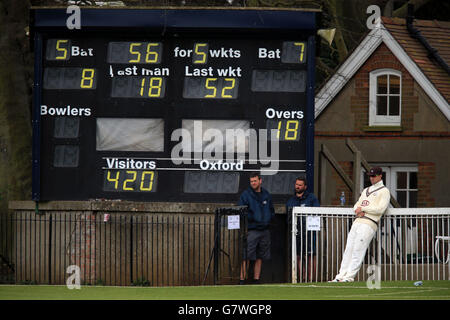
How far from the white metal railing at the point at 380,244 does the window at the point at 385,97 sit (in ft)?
30.2

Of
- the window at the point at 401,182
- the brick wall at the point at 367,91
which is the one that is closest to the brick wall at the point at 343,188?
the window at the point at 401,182

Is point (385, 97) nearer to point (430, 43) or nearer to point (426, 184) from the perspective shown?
point (430, 43)

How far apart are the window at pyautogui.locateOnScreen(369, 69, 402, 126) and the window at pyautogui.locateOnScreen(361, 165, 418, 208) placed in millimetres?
1128

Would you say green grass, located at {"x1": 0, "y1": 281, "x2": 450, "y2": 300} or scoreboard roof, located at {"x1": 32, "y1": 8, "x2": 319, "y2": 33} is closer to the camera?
green grass, located at {"x1": 0, "y1": 281, "x2": 450, "y2": 300}

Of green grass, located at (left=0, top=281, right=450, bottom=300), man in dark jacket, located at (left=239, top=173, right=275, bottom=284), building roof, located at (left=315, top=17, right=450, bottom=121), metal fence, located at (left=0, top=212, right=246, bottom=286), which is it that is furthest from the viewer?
building roof, located at (left=315, top=17, right=450, bottom=121)

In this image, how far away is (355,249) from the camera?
18.7m

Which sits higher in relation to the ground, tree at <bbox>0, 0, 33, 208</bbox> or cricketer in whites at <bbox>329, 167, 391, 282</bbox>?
tree at <bbox>0, 0, 33, 208</bbox>

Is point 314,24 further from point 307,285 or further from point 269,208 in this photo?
point 307,285

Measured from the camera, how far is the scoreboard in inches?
798

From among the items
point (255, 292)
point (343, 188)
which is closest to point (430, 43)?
point (343, 188)

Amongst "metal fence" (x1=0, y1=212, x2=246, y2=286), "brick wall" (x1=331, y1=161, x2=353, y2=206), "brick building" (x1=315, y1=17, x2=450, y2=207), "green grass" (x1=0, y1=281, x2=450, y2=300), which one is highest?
"brick building" (x1=315, y1=17, x2=450, y2=207)

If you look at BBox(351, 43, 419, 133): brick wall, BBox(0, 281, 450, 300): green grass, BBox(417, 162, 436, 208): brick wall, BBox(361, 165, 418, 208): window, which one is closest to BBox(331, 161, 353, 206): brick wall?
BBox(361, 165, 418, 208): window

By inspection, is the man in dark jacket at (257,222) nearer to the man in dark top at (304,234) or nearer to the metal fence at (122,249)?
the man in dark top at (304,234)

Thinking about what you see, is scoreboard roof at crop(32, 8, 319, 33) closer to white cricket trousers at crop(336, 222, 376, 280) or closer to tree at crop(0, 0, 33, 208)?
white cricket trousers at crop(336, 222, 376, 280)
